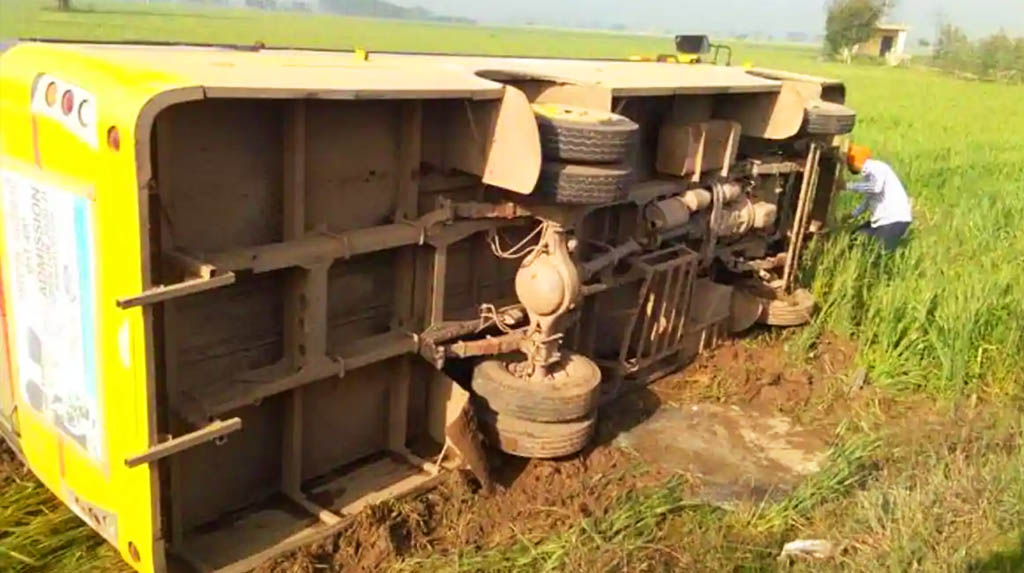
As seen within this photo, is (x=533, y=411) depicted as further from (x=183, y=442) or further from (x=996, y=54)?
(x=996, y=54)

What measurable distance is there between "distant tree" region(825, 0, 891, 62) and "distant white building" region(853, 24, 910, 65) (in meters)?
2.02

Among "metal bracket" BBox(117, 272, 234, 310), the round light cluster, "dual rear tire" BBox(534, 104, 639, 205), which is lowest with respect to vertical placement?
"metal bracket" BBox(117, 272, 234, 310)

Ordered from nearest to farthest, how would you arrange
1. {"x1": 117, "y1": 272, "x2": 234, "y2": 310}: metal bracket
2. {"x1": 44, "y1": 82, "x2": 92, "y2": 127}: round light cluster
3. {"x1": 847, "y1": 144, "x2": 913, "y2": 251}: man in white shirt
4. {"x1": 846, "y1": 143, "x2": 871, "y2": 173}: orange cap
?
1. {"x1": 117, "y1": 272, "x2": 234, "y2": 310}: metal bracket
2. {"x1": 44, "y1": 82, "x2": 92, "y2": 127}: round light cluster
3. {"x1": 846, "y1": 143, "x2": 871, "y2": 173}: orange cap
4. {"x1": 847, "y1": 144, "x2": 913, "y2": 251}: man in white shirt

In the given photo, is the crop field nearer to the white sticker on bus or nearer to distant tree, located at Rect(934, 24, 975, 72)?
the white sticker on bus

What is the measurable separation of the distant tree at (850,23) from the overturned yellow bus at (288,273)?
8001cm

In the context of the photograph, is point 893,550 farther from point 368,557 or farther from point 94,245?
point 94,245

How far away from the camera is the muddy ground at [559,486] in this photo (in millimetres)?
4168

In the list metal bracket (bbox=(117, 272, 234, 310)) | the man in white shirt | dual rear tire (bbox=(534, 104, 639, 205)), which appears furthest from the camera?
the man in white shirt

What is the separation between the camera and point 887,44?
3590 inches

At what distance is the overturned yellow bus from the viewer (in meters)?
3.44

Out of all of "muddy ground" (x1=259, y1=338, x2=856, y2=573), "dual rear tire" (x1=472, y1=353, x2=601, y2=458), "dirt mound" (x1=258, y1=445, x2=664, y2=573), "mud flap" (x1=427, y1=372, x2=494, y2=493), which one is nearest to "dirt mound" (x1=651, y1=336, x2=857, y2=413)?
"muddy ground" (x1=259, y1=338, x2=856, y2=573)

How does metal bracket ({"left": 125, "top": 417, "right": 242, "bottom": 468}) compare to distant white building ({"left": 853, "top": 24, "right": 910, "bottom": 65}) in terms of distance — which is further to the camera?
distant white building ({"left": 853, "top": 24, "right": 910, "bottom": 65})

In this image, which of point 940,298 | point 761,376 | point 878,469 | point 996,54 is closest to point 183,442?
point 878,469

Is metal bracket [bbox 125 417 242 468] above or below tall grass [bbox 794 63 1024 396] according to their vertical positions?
above
